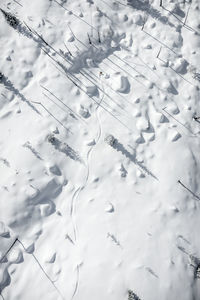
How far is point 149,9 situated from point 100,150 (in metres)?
6.08

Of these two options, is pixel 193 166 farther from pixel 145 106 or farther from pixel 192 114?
pixel 145 106

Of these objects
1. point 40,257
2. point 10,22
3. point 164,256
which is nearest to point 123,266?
point 164,256

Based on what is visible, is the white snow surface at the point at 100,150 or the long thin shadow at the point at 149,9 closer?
the white snow surface at the point at 100,150

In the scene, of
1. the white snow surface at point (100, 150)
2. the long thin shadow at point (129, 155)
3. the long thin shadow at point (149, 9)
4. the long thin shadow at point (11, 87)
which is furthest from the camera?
the long thin shadow at point (149, 9)

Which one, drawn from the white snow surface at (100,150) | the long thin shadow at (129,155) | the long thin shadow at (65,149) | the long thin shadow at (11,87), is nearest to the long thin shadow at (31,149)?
the white snow surface at (100,150)

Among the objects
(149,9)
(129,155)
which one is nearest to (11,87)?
(129,155)

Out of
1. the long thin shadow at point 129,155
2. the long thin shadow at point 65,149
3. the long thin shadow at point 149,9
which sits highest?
the long thin shadow at point 149,9

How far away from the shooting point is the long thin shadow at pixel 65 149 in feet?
26.3

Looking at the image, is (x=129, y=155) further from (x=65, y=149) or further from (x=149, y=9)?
(x=149, y=9)

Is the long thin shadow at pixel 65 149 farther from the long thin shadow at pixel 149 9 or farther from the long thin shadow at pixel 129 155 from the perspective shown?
the long thin shadow at pixel 149 9

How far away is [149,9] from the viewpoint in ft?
31.7

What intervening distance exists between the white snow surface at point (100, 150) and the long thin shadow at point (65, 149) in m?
0.03

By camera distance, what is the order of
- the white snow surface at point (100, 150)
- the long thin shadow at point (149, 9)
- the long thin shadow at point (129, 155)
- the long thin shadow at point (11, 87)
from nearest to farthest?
the white snow surface at point (100, 150) → the long thin shadow at point (129, 155) → the long thin shadow at point (11, 87) → the long thin shadow at point (149, 9)

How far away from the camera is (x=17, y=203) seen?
7.57 metres
